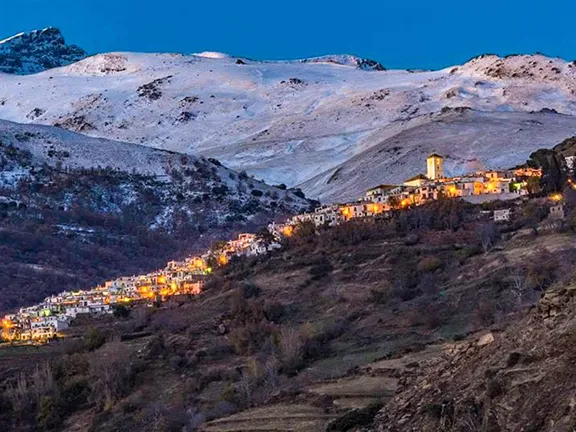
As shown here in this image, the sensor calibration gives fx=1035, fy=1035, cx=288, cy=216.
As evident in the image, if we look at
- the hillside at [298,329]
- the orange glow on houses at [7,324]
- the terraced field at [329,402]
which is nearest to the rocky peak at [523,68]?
the hillside at [298,329]

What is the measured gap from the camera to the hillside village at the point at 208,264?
2298 inches

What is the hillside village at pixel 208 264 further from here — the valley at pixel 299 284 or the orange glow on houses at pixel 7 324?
the valley at pixel 299 284

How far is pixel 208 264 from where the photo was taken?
6775cm

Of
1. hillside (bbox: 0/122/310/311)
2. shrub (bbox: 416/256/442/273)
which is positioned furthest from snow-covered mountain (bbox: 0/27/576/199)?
shrub (bbox: 416/256/442/273)

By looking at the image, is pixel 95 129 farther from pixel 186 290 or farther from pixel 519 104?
pixel 186 290

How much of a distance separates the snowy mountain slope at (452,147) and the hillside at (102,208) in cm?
943

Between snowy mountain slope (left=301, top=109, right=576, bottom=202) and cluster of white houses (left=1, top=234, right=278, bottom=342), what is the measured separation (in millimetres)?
33298

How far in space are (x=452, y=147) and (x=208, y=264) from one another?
5415 centimetres

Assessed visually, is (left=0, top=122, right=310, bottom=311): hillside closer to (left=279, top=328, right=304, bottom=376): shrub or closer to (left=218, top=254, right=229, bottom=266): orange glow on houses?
(left=218, top=254, right=229, bottom=266): orange glow on houses

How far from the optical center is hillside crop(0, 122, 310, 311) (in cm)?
8256

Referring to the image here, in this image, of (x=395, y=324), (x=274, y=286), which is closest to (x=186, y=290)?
(x=274, y=286)

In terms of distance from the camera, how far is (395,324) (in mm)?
40656

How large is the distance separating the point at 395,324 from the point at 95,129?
15097 cm

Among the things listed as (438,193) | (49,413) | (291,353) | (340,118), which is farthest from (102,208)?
(340,118)
